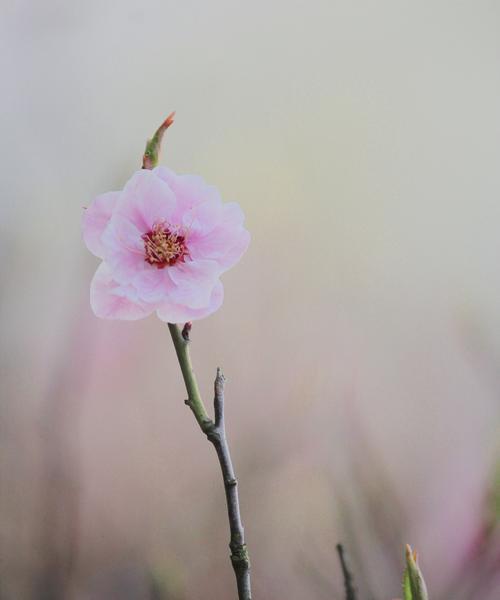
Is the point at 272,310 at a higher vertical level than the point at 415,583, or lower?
higher

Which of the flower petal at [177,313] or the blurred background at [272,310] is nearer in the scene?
the flower petal at [177,313]

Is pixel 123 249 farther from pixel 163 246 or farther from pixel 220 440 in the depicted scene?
pixel 220 440

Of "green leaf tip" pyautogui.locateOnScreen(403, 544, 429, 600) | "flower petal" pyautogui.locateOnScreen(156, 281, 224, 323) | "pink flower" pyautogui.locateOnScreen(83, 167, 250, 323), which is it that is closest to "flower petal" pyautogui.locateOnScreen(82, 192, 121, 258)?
"pink flower" pyautogui.locateOnScreen(83, 167, 250, 323)

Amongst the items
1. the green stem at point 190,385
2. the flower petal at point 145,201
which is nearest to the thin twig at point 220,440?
the green stem at point 190,385

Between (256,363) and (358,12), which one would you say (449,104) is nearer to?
(358,12)

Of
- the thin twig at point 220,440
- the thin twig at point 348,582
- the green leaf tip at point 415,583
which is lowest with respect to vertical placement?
the green leaf tip at point 415,583

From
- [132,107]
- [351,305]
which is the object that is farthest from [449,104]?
[132,107]

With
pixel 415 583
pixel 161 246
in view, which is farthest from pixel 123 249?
pixel 415 583

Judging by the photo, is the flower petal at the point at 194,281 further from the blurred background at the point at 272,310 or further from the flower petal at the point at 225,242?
the blurred background at the point at 272,310
